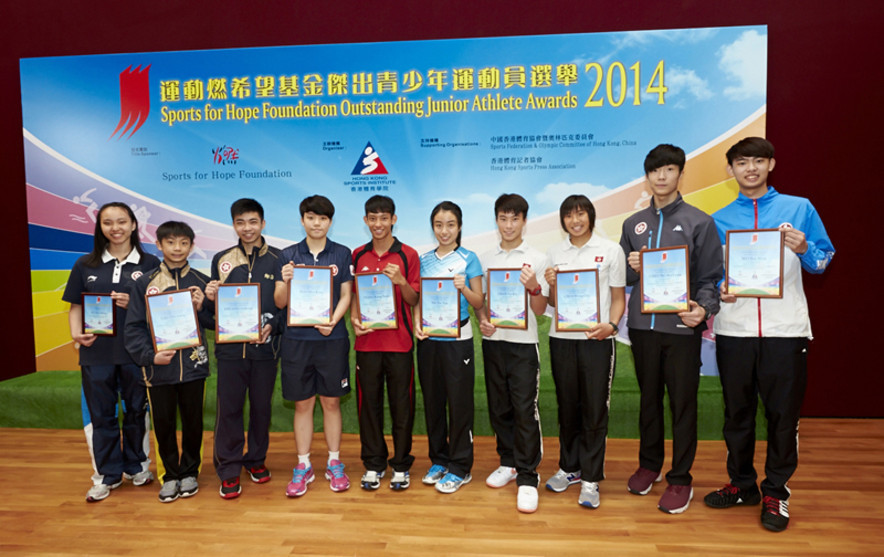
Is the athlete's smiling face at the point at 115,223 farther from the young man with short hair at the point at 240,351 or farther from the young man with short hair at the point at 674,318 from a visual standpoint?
the young man with short hair at the point at 674,318

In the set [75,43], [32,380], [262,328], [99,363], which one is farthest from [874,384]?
[75,43]

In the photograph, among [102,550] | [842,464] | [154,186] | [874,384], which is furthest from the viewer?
[154,186]

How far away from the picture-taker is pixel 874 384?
385 centimetres

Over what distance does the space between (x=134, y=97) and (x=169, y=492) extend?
10.6 feet

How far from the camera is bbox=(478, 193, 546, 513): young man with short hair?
246 cm

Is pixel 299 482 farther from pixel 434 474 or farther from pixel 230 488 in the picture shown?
pixel 434 474

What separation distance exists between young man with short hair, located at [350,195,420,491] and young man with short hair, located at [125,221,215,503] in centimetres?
83

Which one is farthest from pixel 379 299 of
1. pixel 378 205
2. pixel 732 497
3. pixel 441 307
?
pixel 732 497

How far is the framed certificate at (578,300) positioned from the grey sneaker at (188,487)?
82.0 inches

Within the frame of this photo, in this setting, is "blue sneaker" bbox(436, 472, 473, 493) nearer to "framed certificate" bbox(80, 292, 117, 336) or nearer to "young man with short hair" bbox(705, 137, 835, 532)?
"young man with short hair" bbox(705, 137, 835, 532)

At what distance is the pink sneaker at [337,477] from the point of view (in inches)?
104

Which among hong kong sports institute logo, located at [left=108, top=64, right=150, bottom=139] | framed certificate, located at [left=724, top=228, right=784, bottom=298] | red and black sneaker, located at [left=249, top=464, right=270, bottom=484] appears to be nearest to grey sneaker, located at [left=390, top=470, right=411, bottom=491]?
red and black sneaker, located at [left=249, top=464, right=270, bottom=484]

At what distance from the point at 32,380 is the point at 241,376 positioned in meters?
2.58

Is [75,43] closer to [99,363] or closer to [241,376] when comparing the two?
[99,363]
